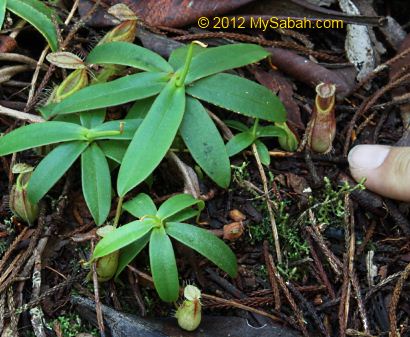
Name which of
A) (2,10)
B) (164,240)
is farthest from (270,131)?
(2,10)

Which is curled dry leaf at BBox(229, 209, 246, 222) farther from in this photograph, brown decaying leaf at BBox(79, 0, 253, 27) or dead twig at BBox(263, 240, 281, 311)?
brown decaying leaf at BBox(79, 0, 253, 27)

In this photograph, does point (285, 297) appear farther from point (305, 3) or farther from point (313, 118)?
point (305, 3)

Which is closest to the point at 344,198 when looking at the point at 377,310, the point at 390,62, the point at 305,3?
the point at 377,310

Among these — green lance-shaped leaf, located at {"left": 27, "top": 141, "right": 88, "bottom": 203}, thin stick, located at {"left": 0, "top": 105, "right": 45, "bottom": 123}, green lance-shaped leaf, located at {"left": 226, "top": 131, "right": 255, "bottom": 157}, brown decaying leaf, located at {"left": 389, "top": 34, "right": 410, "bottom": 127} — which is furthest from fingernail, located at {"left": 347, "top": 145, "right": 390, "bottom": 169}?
thin stick, located at {"left": 0, "top": 105, "right": 45, "bottom": 123}

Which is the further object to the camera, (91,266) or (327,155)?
(327,155)

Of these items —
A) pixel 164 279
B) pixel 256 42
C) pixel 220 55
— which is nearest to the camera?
pixel 164 279

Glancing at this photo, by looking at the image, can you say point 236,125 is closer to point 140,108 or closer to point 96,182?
point 140,108
